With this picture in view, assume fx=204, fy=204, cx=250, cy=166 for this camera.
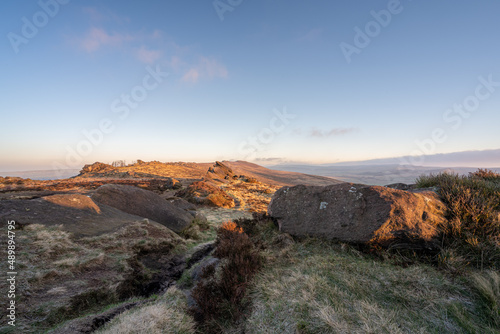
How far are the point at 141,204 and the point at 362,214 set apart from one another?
35.9ft

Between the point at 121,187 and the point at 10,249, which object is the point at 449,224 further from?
the point at 121,187

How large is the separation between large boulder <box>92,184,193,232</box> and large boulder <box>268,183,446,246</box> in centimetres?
712

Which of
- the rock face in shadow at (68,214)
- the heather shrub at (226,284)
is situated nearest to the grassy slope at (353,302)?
the heather shrub at (226,284)

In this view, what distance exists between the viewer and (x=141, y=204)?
11484 millimetres

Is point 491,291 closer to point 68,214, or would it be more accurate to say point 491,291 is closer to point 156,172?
point 68,214

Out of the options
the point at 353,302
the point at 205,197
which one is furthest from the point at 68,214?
the point at 205,197

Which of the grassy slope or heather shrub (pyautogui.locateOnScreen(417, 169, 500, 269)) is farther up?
heather shrub (pyautogui.locateOnScreen(417, 169, 500, 269))

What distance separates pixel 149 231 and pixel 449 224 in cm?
1036

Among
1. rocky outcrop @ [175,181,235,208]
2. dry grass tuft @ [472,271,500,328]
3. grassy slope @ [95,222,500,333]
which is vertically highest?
dry grass tuft @ [472,271,500,328]

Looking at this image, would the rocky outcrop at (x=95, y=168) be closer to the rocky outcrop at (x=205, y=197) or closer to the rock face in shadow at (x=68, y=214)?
the rocky outcrop at (x=205, y=197)

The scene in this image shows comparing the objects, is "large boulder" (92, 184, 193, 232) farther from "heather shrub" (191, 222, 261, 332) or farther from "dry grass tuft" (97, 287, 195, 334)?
"dry grass tuft" (97, 287, 195, 334)

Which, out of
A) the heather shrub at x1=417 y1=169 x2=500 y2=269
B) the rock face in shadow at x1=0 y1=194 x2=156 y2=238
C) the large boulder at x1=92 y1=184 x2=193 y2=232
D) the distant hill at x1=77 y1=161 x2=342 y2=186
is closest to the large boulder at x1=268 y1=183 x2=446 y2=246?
the heather shrub at x1=417 y1=169 x2=500 y2=269

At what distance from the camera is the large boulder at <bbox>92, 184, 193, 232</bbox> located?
1073cm

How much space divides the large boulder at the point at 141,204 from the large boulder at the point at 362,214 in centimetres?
712
